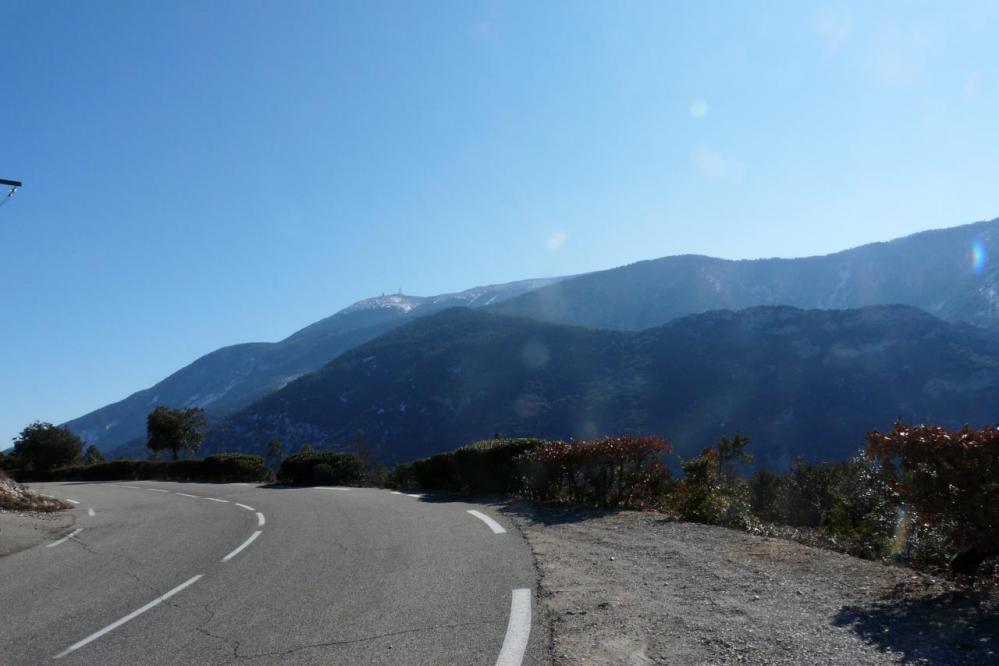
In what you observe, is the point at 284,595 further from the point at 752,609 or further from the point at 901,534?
the point at 901,534

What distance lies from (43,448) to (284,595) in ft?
168

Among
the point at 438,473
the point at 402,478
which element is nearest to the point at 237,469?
the point at 402,478

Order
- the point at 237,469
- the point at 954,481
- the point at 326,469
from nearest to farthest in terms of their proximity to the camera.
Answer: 1. the point at 954,481
2. the point at 326,469
3. the point at 237,469

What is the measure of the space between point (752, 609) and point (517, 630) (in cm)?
184

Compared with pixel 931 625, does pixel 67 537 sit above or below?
above

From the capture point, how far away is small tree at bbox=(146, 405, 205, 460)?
45.2m

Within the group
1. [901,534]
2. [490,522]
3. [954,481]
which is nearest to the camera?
[954,481]

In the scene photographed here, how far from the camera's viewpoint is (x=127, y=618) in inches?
246

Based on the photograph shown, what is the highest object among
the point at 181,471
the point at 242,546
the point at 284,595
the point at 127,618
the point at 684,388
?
the point at 127,618

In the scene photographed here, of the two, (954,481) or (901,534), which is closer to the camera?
(954,481)

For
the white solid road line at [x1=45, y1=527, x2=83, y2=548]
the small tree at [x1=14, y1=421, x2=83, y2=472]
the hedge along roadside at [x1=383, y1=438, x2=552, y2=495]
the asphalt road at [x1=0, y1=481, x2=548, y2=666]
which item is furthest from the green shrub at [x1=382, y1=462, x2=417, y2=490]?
the small tree at [x1=14, y1=421, x2=83, y2=472]

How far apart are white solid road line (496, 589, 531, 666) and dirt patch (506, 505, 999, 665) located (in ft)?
0.66

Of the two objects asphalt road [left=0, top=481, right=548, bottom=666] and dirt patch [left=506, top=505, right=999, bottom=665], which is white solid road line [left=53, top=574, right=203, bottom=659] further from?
dirt patch [left=506, top=505, right=999, bottom=665]

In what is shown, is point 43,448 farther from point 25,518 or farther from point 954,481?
point 954,481
